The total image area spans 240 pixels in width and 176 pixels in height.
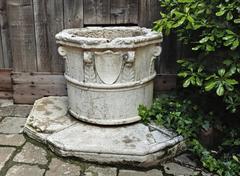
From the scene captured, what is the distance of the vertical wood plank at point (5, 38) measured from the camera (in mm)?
3131

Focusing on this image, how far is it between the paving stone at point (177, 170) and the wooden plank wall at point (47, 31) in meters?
1.03

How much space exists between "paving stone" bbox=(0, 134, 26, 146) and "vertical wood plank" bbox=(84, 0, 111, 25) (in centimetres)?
124

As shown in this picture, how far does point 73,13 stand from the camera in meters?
3.00

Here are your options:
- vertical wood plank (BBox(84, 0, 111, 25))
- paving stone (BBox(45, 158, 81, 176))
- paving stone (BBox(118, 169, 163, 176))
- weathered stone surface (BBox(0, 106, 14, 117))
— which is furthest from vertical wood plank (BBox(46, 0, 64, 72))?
paving stone (BBox(118, 169, 163, 176))

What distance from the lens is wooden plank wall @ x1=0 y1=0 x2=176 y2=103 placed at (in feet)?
9.72

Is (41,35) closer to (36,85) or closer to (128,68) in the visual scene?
(36,85)

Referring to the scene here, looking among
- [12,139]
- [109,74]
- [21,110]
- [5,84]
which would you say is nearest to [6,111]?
[21,110]

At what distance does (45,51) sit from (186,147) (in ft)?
5.48

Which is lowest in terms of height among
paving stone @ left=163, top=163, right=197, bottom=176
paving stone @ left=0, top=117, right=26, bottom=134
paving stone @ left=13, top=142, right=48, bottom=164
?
paving stone @ left=163, top=163, right=197, bottom=176

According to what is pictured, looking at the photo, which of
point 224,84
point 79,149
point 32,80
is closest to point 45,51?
point 32,80

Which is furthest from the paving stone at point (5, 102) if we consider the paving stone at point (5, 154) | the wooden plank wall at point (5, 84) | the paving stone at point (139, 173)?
the paving stone at point (139, 173)

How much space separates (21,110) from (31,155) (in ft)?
2.94

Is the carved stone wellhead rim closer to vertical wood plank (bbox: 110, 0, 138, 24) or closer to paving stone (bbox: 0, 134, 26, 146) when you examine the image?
vertical wood plank (bbox: 110, 0, 138, 24)

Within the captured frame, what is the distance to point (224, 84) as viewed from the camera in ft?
6.42
